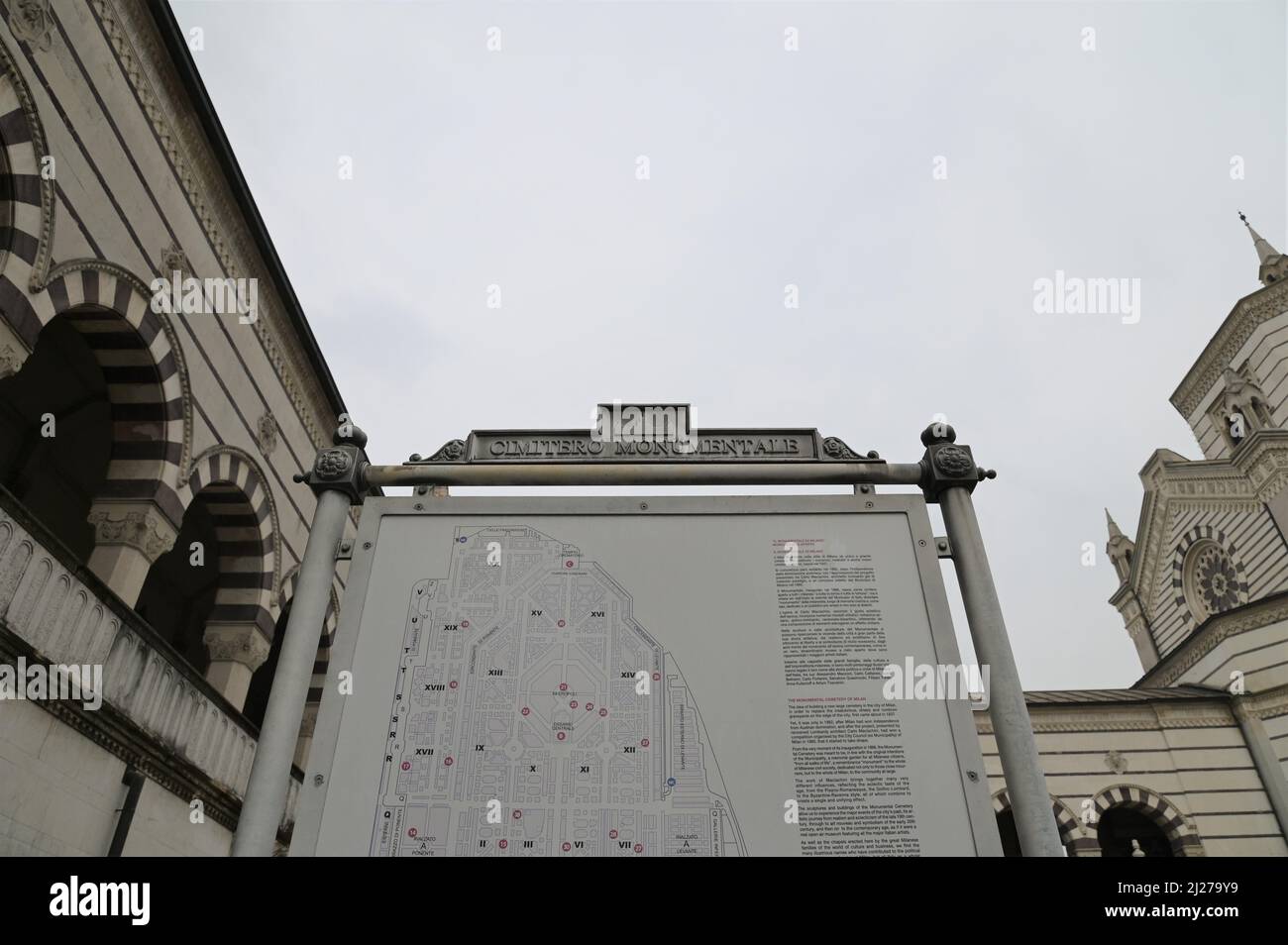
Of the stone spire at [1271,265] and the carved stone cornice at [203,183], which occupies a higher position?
the stone spire at [1271,265]

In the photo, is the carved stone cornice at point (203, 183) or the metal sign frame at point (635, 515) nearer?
the metal sign frame at point (635, 515)

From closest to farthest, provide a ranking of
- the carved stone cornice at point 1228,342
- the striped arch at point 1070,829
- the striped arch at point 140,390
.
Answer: the striped arch at point 140,390, the striped arch at point 1070,829, the carved stone cornice at point 1228,342

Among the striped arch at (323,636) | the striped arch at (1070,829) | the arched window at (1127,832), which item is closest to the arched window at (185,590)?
the striped arch at (323,636)

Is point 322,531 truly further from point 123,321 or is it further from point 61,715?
point 123,321

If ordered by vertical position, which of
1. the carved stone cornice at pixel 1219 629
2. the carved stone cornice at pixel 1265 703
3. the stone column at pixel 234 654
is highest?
the carved stone cornice at pixel 1219 629

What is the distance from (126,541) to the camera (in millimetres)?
8906

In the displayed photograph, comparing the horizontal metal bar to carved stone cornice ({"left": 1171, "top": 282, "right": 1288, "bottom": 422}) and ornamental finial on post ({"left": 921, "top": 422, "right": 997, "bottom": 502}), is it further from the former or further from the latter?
carved stone cornice ({"left": 1171, "top": 282, "right": 1288, "bottom": 422})

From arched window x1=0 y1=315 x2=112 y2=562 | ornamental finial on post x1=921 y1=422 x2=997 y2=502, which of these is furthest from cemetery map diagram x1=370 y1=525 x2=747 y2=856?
arched window x1=0 y1=315 x2=112 y2=562

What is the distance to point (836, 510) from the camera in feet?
14.0

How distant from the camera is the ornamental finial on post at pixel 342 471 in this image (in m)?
4.29

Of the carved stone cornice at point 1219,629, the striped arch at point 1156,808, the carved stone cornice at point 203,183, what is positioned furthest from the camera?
the carved stone cornice at point 1219,629

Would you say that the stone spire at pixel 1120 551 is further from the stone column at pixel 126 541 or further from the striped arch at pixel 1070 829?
the stone column at pixel 126 541

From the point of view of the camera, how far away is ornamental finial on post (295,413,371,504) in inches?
169

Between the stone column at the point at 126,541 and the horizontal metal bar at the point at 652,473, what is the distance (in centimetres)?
622
